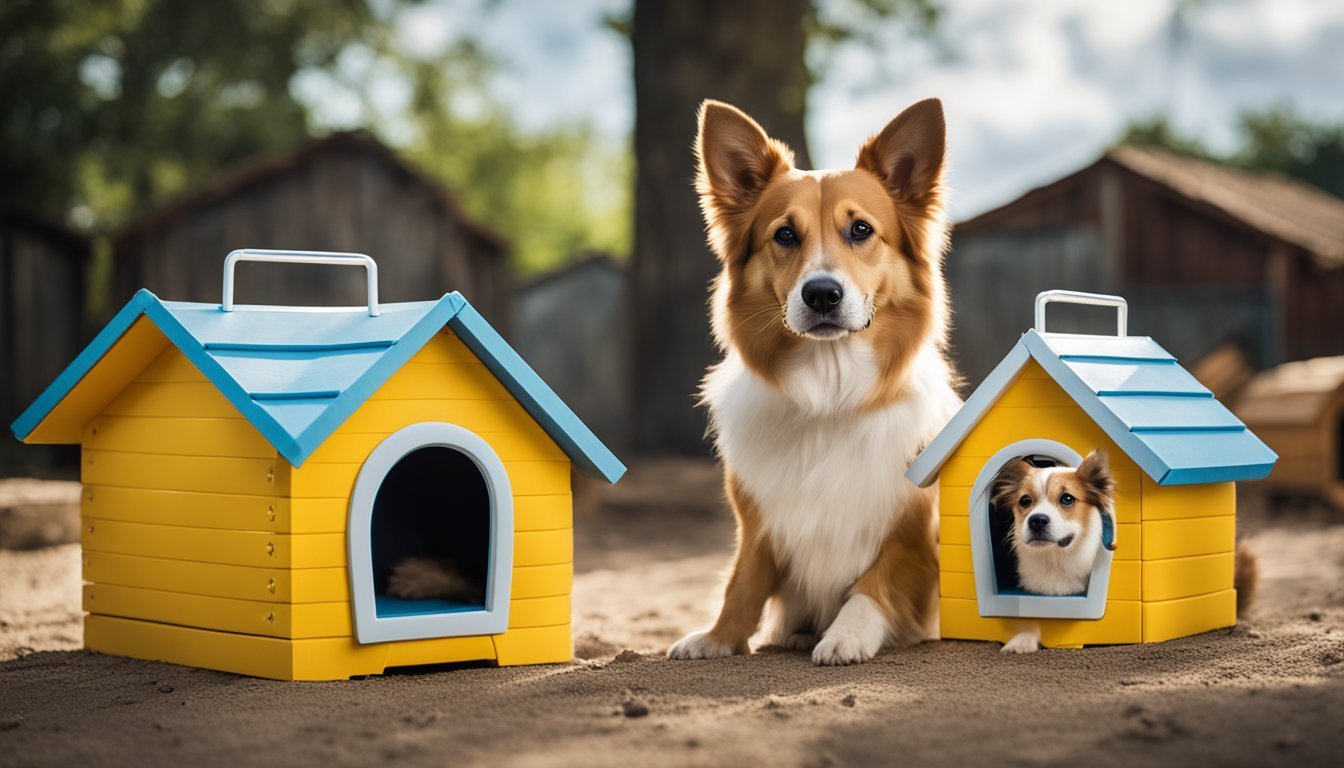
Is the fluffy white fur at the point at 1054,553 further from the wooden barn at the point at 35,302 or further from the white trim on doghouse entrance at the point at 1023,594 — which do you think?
the wooden barn at the point at 35,302

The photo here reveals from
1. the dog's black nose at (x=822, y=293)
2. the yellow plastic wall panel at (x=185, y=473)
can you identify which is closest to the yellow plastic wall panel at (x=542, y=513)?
the yellow plastic wall panel at (x=185, y=473)

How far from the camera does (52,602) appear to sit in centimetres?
547

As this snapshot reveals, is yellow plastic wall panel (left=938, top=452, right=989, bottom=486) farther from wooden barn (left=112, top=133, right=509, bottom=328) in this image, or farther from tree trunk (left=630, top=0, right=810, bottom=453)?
wooden barn (left=112, top=133, right=509, bottom=328)

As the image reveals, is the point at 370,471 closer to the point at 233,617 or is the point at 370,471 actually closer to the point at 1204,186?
the point at 233,617

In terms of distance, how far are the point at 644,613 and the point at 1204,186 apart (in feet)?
37.1

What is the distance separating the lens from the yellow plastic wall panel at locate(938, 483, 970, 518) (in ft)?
13.4

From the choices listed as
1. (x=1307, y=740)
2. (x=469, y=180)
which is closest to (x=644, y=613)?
(x=1307, y=740)

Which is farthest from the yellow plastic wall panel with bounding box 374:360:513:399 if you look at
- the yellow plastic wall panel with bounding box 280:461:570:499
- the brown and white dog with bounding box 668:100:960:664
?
the brown and white dog with bounding box 668:100:960:664

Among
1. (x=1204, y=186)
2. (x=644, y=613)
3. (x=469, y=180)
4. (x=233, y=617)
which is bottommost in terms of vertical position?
(x=644, y=613)

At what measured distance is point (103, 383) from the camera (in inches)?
163

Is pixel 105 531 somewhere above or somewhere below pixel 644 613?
above

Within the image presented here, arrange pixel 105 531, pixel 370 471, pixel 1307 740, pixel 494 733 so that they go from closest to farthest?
pixel 1307 740 < pixel 494 733 < pixel 370 471 < pixel 105 531

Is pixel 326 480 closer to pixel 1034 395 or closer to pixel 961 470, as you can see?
pixel 961 470

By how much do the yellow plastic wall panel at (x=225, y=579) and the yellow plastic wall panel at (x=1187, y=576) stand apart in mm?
1961
